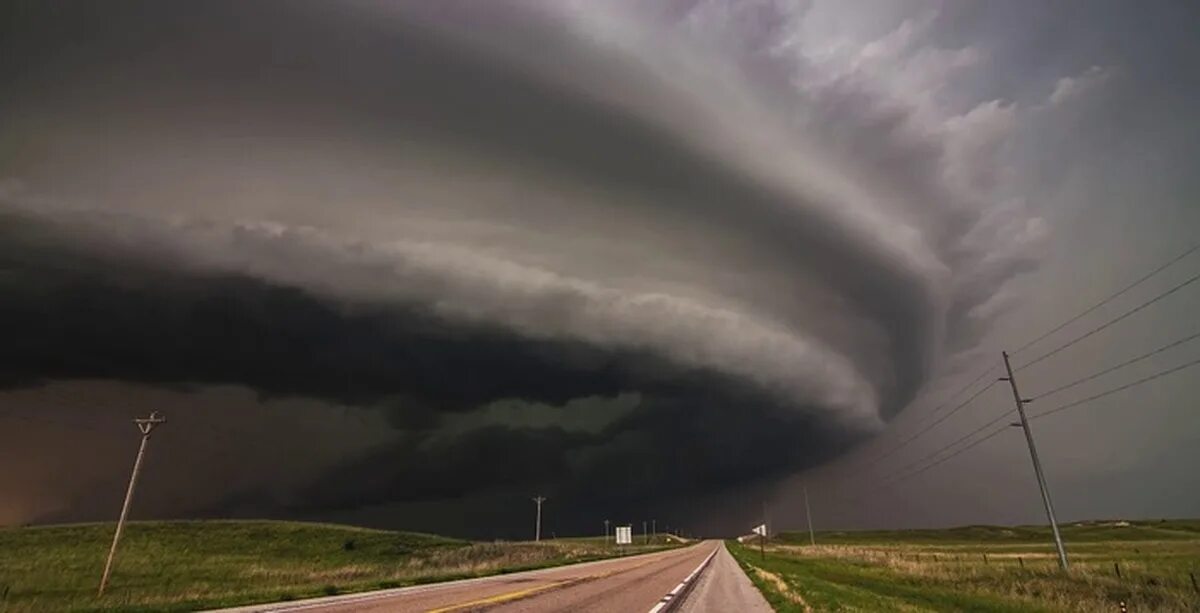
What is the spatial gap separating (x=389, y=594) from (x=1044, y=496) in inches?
1732

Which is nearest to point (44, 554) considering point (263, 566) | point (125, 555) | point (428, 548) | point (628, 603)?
point (125, 555)

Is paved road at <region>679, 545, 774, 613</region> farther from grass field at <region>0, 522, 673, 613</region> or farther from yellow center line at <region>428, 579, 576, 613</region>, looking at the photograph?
grass field at <region>0, 522, 673, 613</region>

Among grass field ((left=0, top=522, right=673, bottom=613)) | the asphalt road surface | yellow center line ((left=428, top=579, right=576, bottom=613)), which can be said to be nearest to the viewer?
yellow center line ((left=428, top=579, right=576, bottom=613))

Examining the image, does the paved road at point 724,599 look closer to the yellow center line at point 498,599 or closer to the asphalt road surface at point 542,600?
the asphalt road surface at point 542,600

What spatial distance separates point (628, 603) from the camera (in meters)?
19.7

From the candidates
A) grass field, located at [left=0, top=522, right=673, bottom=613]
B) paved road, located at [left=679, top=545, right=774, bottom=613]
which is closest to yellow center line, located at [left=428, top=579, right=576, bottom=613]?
paved road, located at [left=679, top=545, right=774, bottom=613]

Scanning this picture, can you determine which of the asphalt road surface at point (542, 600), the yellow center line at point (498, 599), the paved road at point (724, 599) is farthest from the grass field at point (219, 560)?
the paved road at point (724, 599)

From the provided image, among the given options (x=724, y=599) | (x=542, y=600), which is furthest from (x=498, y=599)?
(x=724, y=599)

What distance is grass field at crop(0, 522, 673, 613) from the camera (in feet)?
132

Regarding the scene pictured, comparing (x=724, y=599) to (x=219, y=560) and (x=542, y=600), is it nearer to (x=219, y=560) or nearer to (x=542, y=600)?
(x=542, y=600)

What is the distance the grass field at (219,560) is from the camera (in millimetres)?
40094

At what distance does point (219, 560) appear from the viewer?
214 feet

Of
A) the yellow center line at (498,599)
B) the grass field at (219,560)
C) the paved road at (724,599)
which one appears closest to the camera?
the yellow center line at (498,599)

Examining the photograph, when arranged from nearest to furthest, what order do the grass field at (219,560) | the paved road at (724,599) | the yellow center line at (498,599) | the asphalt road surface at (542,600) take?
the yellow center line at (498,599) → the asphalt road surface at (542,600) → the paved road at (724,599) → the grass field at (219,560)
